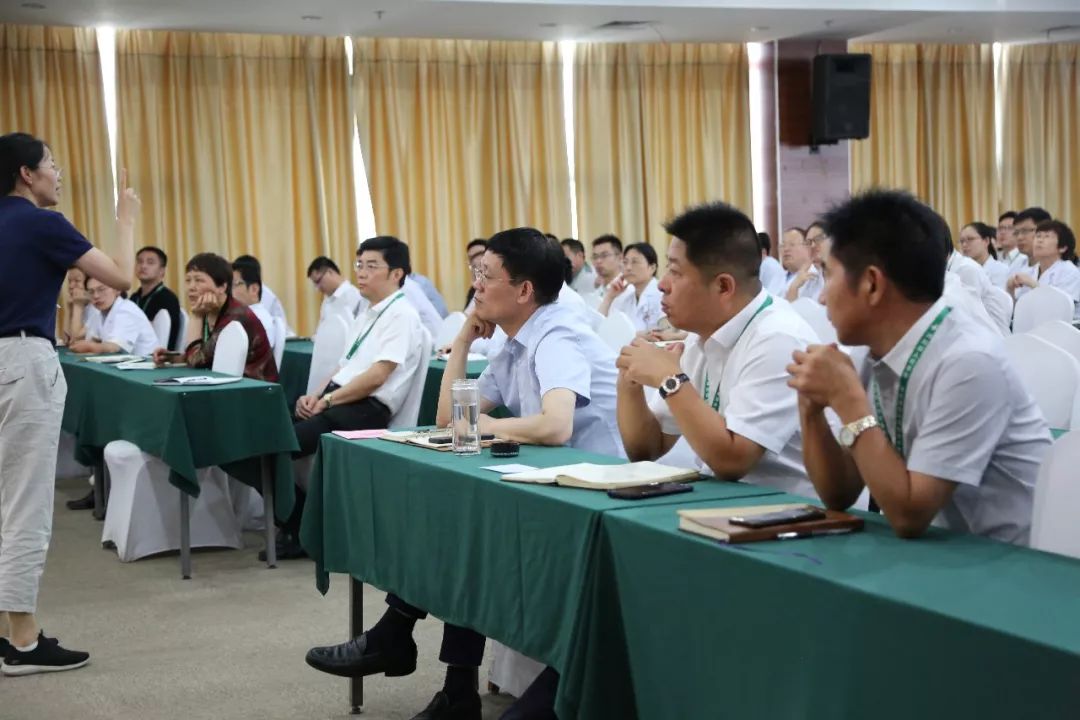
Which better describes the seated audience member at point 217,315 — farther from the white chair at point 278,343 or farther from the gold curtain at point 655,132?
the gold curtain at point 655,132

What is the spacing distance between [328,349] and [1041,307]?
387 centimetres

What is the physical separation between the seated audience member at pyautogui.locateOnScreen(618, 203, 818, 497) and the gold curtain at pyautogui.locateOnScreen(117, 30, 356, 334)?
8334mm

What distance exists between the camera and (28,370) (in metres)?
3.46

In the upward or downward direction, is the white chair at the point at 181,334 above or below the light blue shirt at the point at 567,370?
below

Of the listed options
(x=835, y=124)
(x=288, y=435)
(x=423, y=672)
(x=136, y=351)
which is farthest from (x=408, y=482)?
(x=835, y=124)

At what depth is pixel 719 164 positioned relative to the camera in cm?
1189

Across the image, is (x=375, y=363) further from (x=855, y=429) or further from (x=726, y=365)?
(x=855, y=429)

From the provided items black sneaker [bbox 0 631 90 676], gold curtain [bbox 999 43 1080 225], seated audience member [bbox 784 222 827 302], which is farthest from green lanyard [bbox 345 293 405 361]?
gold curtain [bbox 999 43 1080 225]

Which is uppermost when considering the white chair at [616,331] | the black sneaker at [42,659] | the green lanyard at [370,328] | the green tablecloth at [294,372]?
the green lanyard at [370,328]

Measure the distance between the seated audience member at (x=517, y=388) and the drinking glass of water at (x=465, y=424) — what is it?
17 centimetres

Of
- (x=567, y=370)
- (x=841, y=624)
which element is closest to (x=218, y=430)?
(x=567, y=370)

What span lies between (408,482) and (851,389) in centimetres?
111

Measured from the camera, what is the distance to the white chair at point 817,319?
20.7 feet

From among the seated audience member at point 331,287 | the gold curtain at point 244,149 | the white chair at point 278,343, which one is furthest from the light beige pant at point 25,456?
the gold curtain at point 244,149
